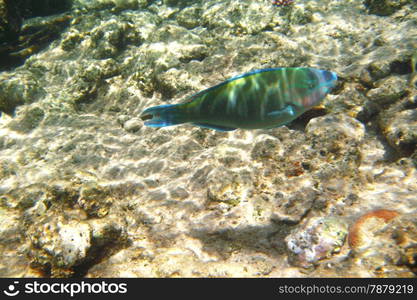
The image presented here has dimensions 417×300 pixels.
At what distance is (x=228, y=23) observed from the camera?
24.3 feet

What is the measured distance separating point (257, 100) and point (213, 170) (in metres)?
1.78

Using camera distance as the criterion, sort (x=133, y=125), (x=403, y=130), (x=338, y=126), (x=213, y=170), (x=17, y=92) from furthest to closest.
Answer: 1. (x=17, y=92)
2. (x=133, y=125)
3. (x=338, y=126)
4. (x=213, y=170)
5. (x=403, y=130)

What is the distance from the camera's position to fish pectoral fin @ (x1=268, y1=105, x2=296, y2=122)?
2.01 metres

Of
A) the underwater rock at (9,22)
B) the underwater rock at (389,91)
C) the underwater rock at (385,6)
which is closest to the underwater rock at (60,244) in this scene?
the underwater rock at (389,91)

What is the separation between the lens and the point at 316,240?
9.20ft

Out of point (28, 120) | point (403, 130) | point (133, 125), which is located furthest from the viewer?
point (28, 120)

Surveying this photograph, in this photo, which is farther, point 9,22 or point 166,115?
point 9,22

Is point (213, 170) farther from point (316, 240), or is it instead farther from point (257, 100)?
point (257, 100)

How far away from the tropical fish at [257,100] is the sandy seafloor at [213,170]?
154 centimetres

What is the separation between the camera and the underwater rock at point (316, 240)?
2.75 m

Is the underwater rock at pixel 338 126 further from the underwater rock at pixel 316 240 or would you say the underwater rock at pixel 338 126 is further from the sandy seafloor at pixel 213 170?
the underwater rock at pixel 316 240

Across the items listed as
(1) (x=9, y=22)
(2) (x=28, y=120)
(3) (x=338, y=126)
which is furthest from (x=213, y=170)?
(1) (x=9, y=22)

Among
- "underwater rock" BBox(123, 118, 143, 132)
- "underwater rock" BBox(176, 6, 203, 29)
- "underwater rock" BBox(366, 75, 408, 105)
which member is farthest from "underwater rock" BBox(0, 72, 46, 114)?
"underwater rock" BBox(366, 75, 408, 105)

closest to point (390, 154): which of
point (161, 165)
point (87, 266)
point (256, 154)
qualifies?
point (256, 154)
